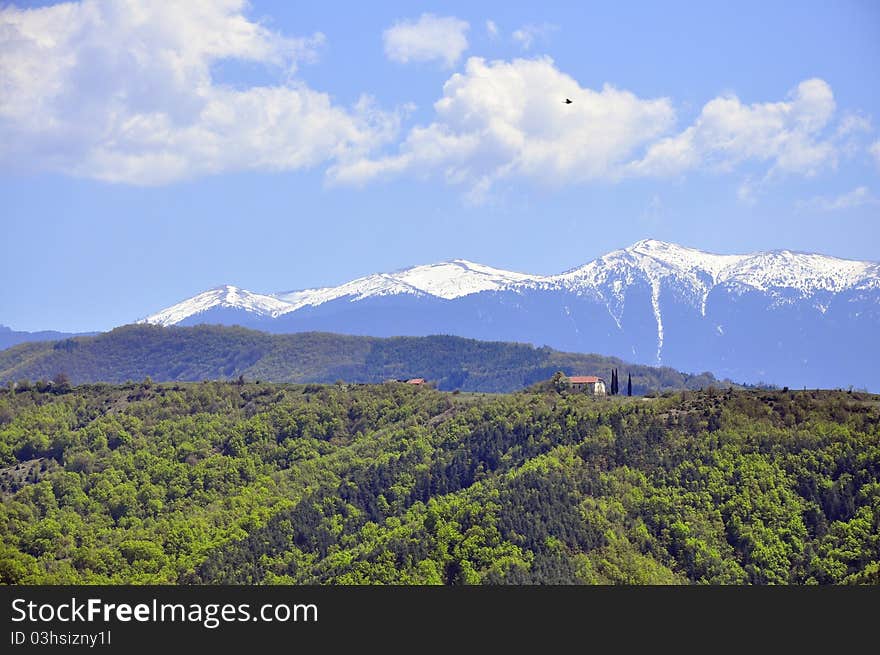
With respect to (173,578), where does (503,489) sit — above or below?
above

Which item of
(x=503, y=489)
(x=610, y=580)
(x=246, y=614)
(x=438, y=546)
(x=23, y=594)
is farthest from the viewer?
(x=503, y=489)

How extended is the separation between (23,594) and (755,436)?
113 m

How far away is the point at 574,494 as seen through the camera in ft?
607

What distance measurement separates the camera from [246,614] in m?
106

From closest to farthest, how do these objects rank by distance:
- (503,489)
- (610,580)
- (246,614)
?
(246,614)
(610,580)
(503,489)

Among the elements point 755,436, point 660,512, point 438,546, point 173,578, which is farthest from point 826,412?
point 173,578

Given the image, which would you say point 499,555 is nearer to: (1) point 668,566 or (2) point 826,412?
(1) point 668,566

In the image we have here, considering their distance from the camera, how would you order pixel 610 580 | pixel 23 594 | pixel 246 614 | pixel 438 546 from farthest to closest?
pixel 438 546
pixel 610 580
pixel 23 594
pixel 246 614

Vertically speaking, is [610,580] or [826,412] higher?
[826,412]

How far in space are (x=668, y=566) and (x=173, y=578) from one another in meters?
71.0

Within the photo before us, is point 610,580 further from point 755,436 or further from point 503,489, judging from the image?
point 755,436

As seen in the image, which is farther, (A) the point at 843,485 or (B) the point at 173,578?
(B) the point at 173,578

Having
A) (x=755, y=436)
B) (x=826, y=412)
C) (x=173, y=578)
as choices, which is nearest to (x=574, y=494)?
(x=755, y=436)

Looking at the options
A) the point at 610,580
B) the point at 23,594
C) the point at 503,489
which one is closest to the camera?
the point at 23,594
